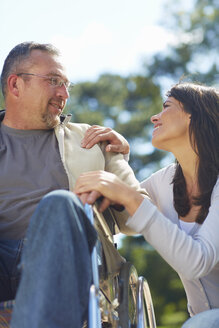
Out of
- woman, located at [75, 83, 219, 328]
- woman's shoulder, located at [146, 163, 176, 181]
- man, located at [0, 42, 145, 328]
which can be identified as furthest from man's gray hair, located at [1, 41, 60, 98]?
woman's shoulder, located at [146, 163, 176, 181]

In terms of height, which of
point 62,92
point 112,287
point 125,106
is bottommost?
point 125,106

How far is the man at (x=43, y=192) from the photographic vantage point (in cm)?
188

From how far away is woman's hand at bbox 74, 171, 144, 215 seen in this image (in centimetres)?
228

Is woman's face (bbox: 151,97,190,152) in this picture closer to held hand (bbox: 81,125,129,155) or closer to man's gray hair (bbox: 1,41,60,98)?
held hand (bbox: 81,125,129,155)

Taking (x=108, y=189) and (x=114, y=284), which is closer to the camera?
(x=108, y=189)

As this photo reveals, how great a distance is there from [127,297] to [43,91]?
1380 millimetres

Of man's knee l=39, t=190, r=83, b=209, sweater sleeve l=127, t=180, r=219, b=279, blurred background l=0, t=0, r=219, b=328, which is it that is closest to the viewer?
man's knee l=39, t=190, r=83, b=209

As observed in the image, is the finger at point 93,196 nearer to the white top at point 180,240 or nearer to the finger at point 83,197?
the finger at point 83,197

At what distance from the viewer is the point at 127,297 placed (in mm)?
2662

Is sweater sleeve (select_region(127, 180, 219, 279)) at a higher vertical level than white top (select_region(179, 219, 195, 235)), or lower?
higher

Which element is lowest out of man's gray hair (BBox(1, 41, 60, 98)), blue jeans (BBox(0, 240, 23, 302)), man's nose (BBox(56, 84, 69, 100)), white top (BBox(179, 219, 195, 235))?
blue jeans (BBox(0, 240, 23, 302))

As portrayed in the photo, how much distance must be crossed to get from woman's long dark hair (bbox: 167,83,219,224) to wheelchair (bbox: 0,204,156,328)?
44 centimetres

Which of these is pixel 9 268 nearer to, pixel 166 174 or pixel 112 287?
pixel 112 287

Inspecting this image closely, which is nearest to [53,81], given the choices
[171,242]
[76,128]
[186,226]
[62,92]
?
[62,92]
